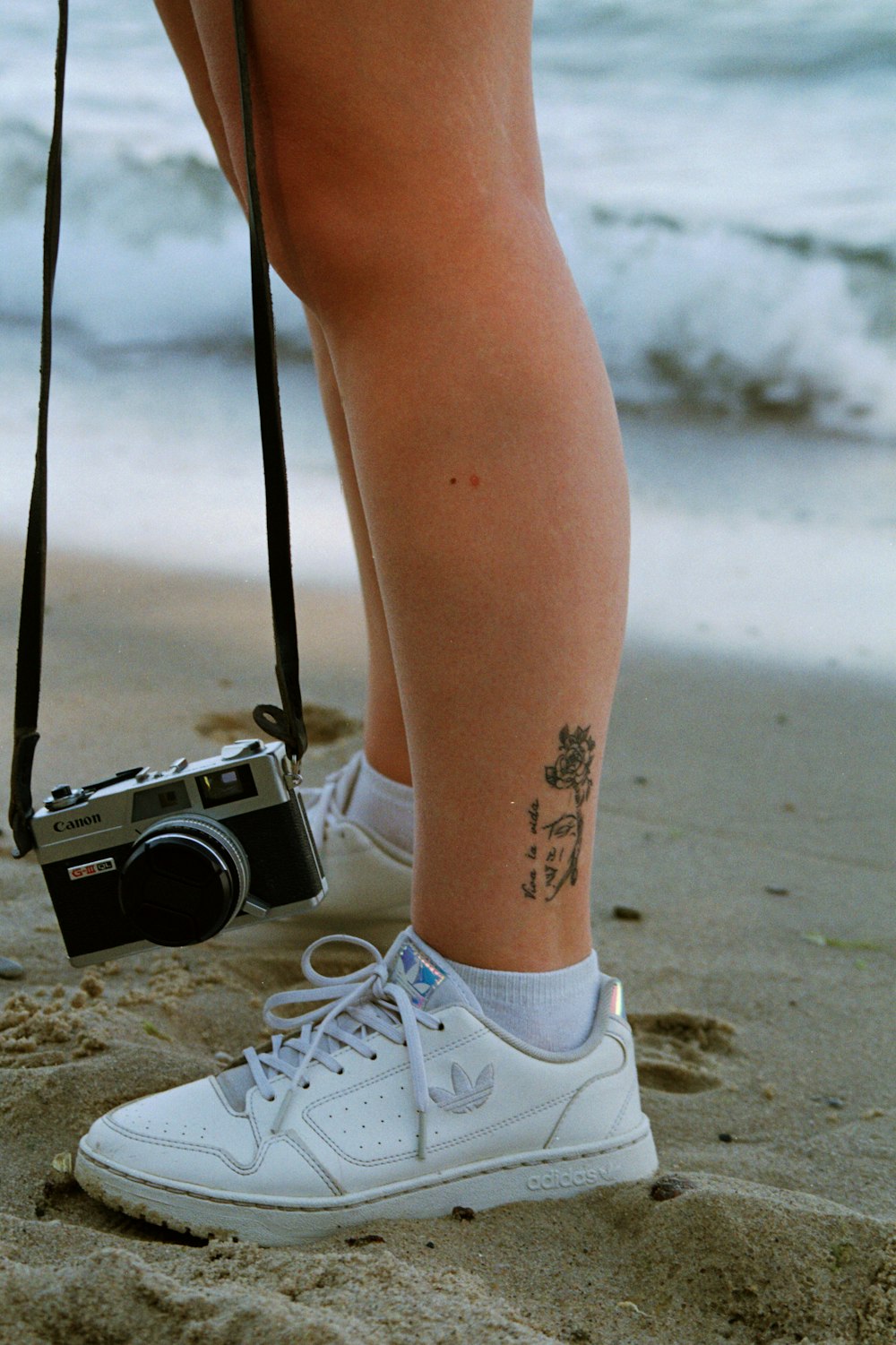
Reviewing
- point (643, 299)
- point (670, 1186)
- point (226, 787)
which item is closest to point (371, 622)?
point (226, 787)

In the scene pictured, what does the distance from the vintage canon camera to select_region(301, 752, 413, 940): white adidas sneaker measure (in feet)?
1.35

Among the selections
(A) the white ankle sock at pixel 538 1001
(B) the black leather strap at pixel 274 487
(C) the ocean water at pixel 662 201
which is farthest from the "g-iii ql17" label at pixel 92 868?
(C) the ocean water at pixel 662 201

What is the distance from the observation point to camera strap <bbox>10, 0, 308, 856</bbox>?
1010 millimetres

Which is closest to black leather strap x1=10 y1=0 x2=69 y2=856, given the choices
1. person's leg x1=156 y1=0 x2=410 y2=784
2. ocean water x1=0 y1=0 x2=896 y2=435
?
person's leg x1=156 y1=0 x2=410 y2=784

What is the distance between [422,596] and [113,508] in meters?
3.23

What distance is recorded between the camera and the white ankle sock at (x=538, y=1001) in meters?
1.08

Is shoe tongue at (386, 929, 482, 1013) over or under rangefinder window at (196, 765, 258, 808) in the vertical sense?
under

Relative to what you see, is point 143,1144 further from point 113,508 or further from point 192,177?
point 192,177

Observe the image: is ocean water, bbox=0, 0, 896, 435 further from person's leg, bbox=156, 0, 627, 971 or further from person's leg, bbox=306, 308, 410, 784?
person's leg, bbox=156, 0, 627, 971

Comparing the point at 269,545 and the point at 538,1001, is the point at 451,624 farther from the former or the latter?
the point at 538,1001

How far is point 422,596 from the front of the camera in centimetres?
102

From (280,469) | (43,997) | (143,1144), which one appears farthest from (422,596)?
(43,997)

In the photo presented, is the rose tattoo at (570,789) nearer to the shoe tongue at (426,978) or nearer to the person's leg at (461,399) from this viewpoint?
the person's leg at (461,399)

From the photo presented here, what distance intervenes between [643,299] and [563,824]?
4.74 m
